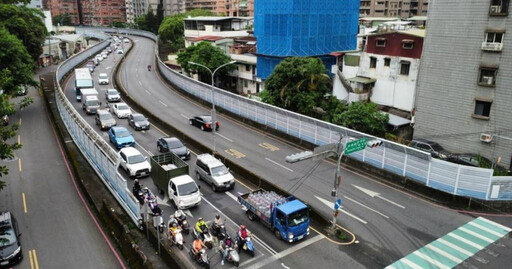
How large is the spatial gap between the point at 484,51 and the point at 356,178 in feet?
52.1

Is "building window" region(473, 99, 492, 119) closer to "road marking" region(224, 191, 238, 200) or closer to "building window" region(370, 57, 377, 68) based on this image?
"building window" region(370, 57, 377, 68)

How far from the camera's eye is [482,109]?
3341 centimetres

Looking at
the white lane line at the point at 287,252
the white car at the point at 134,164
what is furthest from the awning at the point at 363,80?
the white lane line at the point at 287,252

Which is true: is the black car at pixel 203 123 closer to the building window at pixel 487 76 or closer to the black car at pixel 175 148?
the black car at pixel 175 148

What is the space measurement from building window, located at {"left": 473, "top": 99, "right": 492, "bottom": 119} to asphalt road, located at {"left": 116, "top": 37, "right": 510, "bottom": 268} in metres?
12.7

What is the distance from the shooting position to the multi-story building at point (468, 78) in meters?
31.8

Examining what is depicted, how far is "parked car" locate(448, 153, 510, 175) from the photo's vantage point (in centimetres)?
3090

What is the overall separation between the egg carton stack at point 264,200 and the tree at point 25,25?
210 ft

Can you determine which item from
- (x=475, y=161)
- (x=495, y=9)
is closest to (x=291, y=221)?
(x=475, y=161)

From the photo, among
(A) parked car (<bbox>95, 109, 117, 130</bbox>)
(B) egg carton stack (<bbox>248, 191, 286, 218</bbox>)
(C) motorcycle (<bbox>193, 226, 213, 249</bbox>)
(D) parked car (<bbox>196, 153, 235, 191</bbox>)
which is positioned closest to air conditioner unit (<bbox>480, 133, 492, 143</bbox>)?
(B) egg carton stack (<bbox>248, 191, 286, 218</bbox>)

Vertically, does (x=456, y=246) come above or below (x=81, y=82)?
below

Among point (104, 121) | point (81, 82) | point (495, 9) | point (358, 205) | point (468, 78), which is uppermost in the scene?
point (495, 9)

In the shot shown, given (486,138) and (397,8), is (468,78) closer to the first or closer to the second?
(486,138)

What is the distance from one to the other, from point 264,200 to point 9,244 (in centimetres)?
1390
